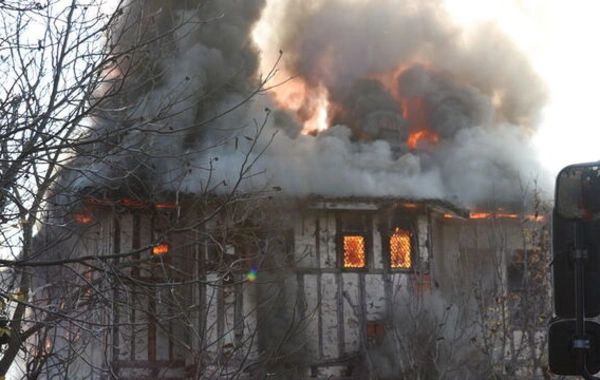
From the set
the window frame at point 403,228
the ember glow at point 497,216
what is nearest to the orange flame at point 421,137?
the ember glow at point 497,216

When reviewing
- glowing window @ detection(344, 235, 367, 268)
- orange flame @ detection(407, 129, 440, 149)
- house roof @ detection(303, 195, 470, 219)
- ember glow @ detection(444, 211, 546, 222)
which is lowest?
glowing window @ detection(344, 235, 367, 268)

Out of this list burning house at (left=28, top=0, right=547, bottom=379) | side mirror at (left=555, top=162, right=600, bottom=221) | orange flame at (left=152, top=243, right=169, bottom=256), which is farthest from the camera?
burning house at (left=28, top=0, right=547, bottom=379)

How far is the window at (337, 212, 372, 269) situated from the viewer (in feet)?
62.3

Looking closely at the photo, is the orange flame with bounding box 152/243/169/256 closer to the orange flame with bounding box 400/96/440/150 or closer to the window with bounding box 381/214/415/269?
the window with bounding box 381/214/415/269

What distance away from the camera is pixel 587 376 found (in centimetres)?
399

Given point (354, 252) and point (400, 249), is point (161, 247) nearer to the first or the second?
point (354, 252)

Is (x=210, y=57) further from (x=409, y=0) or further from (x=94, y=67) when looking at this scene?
(x=94, y=67)

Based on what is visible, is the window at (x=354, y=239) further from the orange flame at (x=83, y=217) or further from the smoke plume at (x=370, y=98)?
the orange flame at (x=83, y=217)

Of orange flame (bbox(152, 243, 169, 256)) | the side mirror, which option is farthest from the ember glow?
the side mirror

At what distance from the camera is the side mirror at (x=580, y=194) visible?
410cm

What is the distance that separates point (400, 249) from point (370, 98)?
17.5 feet

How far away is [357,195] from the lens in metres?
19.1

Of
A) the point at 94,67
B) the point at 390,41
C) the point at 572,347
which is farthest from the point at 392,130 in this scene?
the point at 572,347

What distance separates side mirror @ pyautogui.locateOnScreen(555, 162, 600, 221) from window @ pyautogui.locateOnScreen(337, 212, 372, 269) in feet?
48.7
